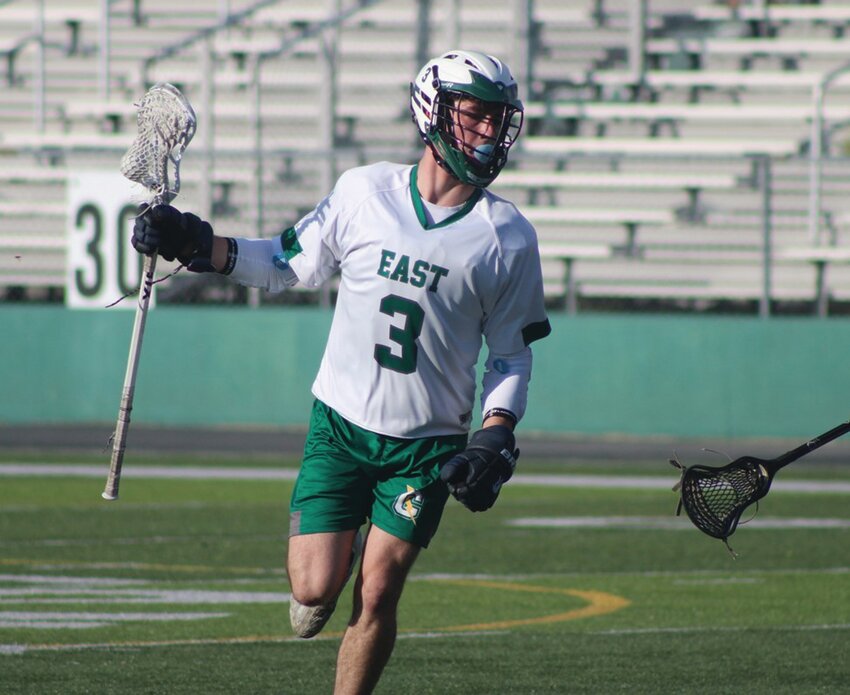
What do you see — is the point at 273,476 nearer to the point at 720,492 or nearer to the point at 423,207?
the point at 720,492

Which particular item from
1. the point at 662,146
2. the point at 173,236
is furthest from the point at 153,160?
the point at 662,146

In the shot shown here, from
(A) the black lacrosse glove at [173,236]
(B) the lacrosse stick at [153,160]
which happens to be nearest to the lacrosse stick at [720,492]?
(A) the black lacrosse glove at [173,236]

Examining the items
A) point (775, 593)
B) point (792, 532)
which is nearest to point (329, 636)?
point (775, 593)

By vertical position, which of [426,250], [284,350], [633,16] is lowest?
[284,350]

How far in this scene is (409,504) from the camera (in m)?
5.85

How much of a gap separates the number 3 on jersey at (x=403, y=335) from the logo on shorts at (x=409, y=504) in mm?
388

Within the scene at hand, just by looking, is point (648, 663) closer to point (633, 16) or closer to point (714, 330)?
point (714, 330)

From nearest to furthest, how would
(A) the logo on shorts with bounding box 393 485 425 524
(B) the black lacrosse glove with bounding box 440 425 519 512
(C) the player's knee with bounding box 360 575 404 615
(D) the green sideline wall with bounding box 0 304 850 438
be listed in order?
(B) the black lacrosse glove with bounding box 440 425 519 512, (C) the player's knee with bounding box 360 575 404 615, (A) the logo on shorts with bounding box 393 485 425 524, (D) the green sideline wall with bounding box 0 304 850 438

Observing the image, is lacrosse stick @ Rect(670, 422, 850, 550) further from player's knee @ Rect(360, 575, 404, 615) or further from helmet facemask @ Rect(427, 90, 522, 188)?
helmet facemask @ Rect(427, 90, 522, 188)

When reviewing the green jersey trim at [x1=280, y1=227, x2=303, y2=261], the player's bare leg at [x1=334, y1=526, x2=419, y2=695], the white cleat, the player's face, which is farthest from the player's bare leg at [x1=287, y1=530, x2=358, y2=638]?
the player's face

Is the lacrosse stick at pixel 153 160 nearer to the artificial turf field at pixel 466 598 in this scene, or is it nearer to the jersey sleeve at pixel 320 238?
the jersey sleeve at pixel 320 238

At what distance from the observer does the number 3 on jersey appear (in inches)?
231

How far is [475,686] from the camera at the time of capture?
6.93 meters

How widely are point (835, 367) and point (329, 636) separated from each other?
1180cm
